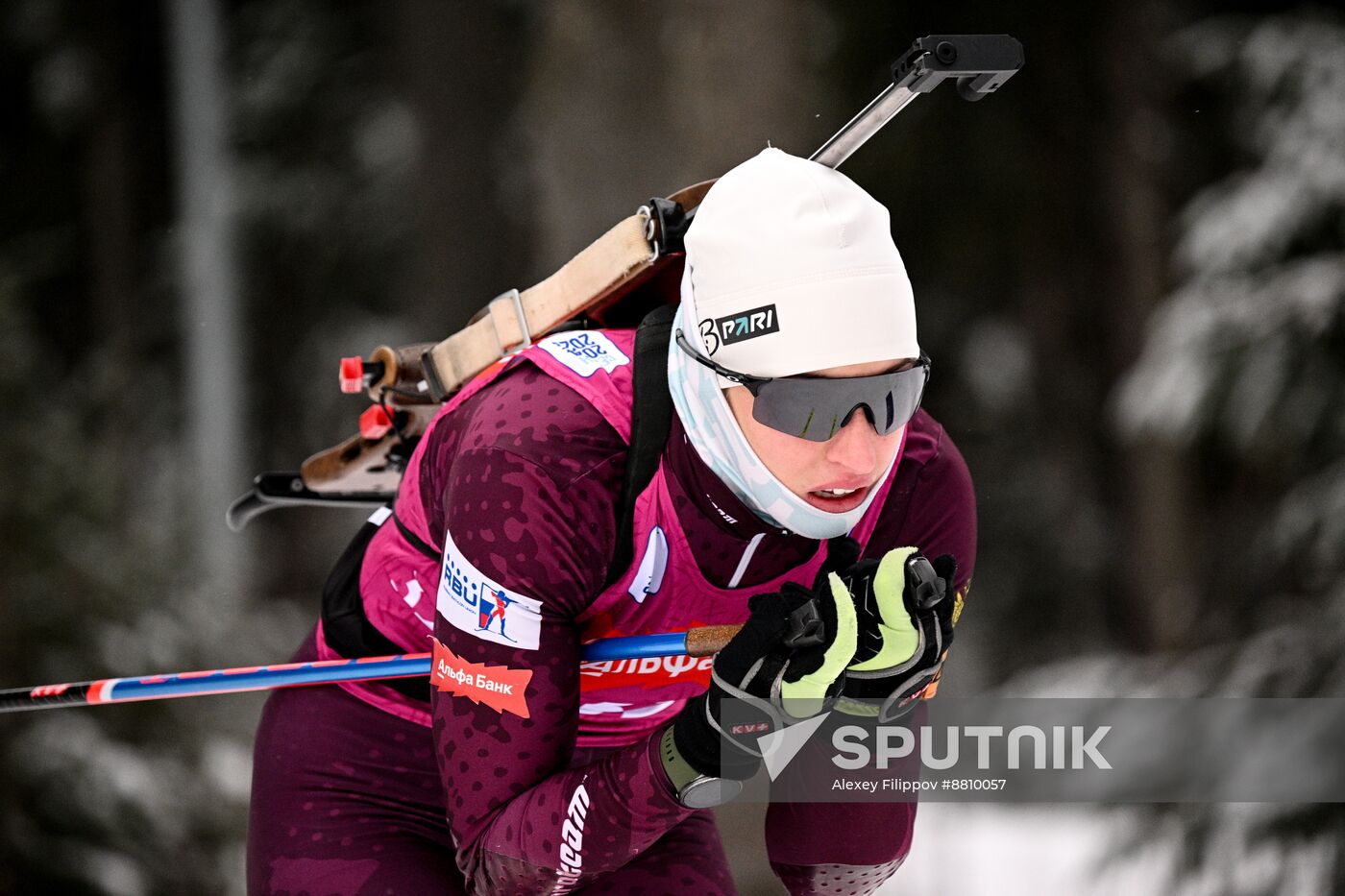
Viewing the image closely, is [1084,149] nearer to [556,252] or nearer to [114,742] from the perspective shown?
[556,252]

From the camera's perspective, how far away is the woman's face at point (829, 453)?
220 centimetres

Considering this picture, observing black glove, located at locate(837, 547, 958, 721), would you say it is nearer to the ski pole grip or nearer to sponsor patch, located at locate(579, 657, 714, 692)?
the ski pole grip

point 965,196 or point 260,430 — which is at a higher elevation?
point 965,196

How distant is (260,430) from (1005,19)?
7.97 meters

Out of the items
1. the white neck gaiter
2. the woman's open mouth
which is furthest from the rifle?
the woman's open mouth

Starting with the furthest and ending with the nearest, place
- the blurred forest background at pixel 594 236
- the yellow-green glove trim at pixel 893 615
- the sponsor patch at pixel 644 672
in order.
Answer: the blurred forest background at pixel 594 236 → the sponsor patch at pixel 644 672 → the yellow-green glove trim at pixel 893 615

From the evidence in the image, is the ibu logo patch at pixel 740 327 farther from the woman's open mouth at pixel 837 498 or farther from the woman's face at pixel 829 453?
the woman's open mouth at pixel 837 498

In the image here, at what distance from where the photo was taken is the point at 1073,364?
40.4ft

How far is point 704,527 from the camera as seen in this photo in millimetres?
2381

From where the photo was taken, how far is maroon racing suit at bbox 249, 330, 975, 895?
2219 millimetres

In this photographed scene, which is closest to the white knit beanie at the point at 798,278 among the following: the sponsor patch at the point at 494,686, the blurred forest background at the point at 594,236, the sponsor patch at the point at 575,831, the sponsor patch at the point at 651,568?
the sponsor patch at the point at 651,568

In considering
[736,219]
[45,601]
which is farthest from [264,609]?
[736,219]

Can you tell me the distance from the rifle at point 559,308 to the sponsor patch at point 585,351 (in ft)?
0.35

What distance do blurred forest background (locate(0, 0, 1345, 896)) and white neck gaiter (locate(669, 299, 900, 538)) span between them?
3.13 metres
